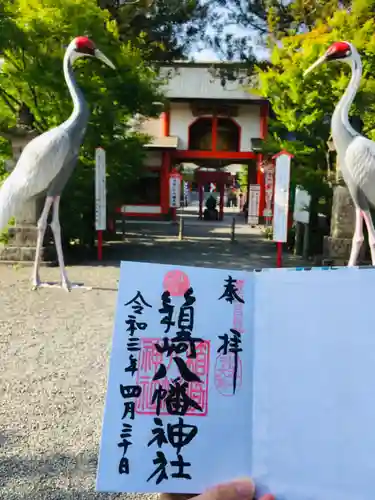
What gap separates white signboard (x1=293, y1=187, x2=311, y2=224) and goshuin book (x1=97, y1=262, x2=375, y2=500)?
342 inches

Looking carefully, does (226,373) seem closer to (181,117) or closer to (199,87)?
(199,87)

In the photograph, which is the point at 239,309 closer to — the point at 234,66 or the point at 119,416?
the point at 119,416

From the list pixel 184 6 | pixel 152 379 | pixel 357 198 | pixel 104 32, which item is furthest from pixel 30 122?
pixel 152 379

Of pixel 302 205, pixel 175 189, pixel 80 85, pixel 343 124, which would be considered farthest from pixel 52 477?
pixel 175 189

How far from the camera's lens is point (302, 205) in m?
9.68

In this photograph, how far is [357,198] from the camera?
19.9 feet

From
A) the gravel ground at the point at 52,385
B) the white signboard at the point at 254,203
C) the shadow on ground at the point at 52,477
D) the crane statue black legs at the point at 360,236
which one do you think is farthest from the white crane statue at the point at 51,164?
the white signboard at the point at 254,203

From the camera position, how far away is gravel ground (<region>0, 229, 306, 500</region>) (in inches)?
96.2

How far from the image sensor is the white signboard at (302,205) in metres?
9.54

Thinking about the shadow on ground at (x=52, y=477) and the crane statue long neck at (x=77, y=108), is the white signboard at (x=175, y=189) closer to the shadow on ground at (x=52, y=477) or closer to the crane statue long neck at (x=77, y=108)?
the crane statue long neck at (x=77, y=108)

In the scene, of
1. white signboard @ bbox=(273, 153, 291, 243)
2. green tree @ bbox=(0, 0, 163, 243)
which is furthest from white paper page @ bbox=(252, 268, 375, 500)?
green tree @ bbox=(0, 0, 163, 243)

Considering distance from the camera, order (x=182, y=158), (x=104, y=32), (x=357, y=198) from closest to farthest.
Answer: (x=357, y=198) → (x=104, y=32) → (x=182, y=158)

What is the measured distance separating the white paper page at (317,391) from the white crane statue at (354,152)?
5091mm

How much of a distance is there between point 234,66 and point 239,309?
538 inches
